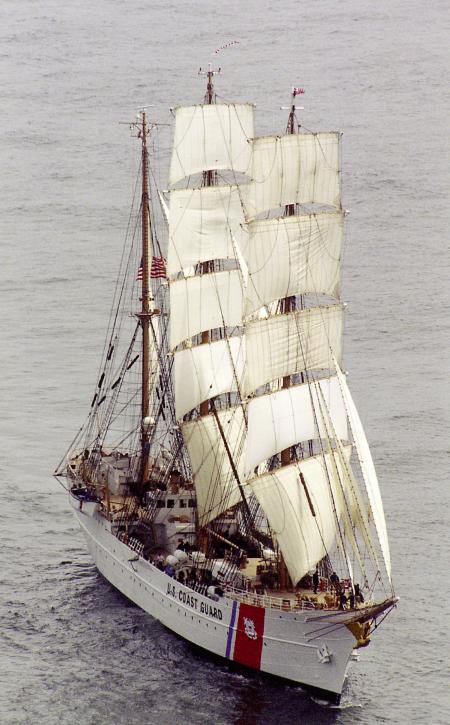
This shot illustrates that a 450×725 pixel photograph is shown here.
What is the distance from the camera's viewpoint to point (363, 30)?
199 metres

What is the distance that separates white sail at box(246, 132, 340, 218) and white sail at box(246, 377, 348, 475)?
10181mm

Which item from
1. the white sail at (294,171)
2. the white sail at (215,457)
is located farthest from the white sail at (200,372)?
the white sail at (294,171)

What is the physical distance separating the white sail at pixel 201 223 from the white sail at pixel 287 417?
12994 mm

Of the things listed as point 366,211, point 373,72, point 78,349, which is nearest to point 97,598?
point 78,349

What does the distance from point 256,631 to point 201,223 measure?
2653cm

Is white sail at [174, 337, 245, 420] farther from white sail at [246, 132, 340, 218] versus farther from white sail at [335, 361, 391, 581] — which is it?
white sail at [335, 361, 391, 581]

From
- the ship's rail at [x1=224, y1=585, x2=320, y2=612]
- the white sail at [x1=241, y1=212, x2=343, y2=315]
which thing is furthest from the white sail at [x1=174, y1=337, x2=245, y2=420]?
the ship's rail at [x1=224, y1=585, x2=320, y2=612]

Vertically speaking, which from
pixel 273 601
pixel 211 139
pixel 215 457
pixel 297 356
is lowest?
pixel 273 601

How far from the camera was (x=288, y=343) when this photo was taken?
9888 cm

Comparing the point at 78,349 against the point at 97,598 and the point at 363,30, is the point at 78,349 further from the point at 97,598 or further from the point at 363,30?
the point at 363,30

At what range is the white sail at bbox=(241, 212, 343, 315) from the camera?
97562 mm

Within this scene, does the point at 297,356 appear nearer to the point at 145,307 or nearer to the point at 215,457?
the point at 215,457

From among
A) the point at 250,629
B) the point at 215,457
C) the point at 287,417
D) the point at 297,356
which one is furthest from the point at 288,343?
the point at 250,629

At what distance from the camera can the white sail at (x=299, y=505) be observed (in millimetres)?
97688
